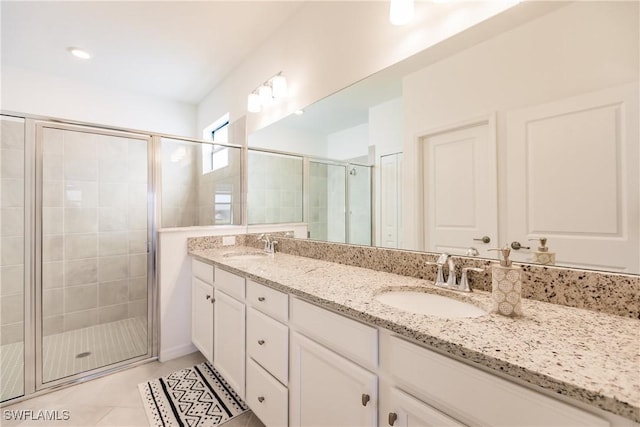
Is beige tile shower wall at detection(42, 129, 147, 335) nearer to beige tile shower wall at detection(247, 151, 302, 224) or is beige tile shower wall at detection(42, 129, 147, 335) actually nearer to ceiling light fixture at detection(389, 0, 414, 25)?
beige tile shower wall at detection(247, 151, 302, 224)

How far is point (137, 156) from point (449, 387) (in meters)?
2.61

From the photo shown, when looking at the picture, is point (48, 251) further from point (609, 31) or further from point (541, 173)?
point (609, 31)

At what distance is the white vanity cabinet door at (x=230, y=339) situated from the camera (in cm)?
146

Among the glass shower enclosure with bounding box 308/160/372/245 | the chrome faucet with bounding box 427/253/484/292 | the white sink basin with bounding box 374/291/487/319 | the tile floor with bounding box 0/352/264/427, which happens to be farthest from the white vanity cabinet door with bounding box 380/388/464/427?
the tile floor with bounding box 0/352/264/427

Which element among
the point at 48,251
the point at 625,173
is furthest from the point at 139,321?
the point at 625,173

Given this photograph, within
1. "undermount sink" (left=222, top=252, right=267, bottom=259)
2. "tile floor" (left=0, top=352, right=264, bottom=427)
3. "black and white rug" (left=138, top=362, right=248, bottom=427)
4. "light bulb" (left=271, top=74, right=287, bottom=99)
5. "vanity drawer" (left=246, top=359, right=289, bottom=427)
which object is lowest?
"tile floor" (left=0, top=352, right=264, bottom=427)

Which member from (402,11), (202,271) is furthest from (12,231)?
(402,11)

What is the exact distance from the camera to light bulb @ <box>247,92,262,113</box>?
2.36 meters

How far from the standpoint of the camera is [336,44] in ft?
5.74

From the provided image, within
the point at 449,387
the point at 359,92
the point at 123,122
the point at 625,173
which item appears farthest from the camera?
the point at 123,122

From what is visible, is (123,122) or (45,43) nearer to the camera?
(45,43)

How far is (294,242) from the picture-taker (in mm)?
2020

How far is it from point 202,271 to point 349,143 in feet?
4.44

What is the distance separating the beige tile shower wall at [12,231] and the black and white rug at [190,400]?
0.98 meters
